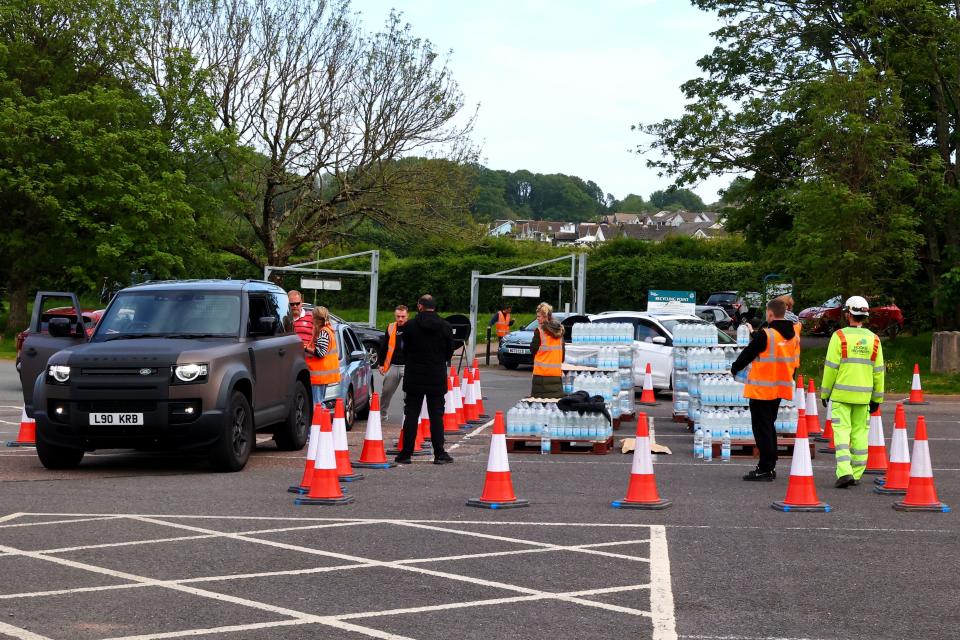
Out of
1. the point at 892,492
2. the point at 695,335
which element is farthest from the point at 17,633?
the point at 695,335

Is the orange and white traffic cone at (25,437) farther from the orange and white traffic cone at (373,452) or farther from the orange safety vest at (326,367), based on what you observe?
the orange and white traffic cone at (373,452)

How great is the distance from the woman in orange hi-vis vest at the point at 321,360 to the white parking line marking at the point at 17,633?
9.67m

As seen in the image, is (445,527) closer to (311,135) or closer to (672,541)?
(672,541)

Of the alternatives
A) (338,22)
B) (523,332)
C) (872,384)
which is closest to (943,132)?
(523,332)

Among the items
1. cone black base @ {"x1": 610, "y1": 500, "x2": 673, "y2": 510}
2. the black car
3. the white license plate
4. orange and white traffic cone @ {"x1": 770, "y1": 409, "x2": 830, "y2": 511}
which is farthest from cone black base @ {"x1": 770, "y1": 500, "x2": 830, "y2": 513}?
the black car

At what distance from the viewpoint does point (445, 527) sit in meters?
10.0

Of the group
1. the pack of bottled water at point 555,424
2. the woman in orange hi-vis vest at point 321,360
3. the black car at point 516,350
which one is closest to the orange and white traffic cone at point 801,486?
the pack of bottled water at point 555,424

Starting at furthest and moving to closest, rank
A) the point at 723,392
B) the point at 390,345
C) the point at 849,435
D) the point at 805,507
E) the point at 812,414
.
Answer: the point at 390,345, the point at 812,414, the point at 723,392, the point at 849,435, the point at 805,507

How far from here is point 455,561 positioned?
28.1ft

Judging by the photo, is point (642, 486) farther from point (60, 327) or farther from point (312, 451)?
point (60, 327)

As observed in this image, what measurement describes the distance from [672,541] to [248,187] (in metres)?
A: 38.3

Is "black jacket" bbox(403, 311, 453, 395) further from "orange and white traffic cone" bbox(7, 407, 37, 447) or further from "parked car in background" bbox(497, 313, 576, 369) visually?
"parked car in background" bbox(497, 313, 576, 369)

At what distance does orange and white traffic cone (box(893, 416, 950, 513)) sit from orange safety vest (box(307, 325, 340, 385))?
24.7 ft

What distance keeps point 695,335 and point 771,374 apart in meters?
6.54
